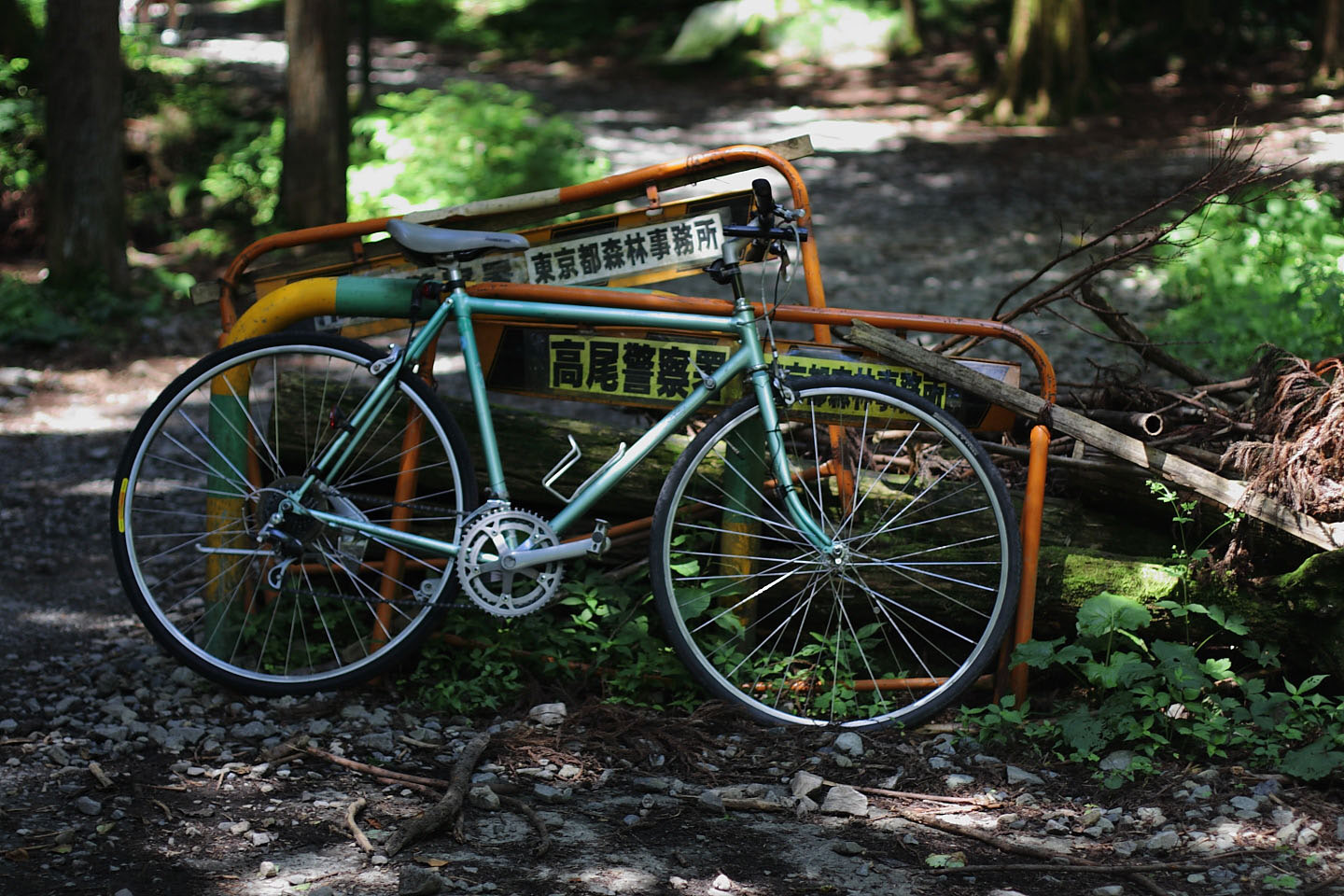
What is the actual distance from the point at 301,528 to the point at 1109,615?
2459mm

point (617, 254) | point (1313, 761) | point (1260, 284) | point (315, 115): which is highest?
point (315, 115)

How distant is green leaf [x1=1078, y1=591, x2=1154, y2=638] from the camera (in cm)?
348

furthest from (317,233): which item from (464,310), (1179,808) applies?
(1179,808)

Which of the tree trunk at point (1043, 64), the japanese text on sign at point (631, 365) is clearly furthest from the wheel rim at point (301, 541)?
the tree trunk at point (1043, 64)

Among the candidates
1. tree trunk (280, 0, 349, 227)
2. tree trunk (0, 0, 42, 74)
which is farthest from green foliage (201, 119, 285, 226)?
tree trunk (0, 0, 42, 74)

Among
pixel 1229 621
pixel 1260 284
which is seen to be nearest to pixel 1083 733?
pixel 1229 621

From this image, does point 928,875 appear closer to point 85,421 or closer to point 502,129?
point 85,421

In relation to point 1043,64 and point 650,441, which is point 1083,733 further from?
point 1043,64

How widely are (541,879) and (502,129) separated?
952cm

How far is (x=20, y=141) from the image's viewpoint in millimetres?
10961

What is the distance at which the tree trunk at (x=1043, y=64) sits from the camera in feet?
47.2

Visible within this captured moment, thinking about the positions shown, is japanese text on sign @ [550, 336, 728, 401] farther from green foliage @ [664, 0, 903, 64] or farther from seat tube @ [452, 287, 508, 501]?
green foliage @ [664, 0, 903, 64]

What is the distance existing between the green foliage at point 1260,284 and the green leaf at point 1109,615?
260 cm

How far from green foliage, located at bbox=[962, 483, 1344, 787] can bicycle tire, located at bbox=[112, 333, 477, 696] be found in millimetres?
1827
